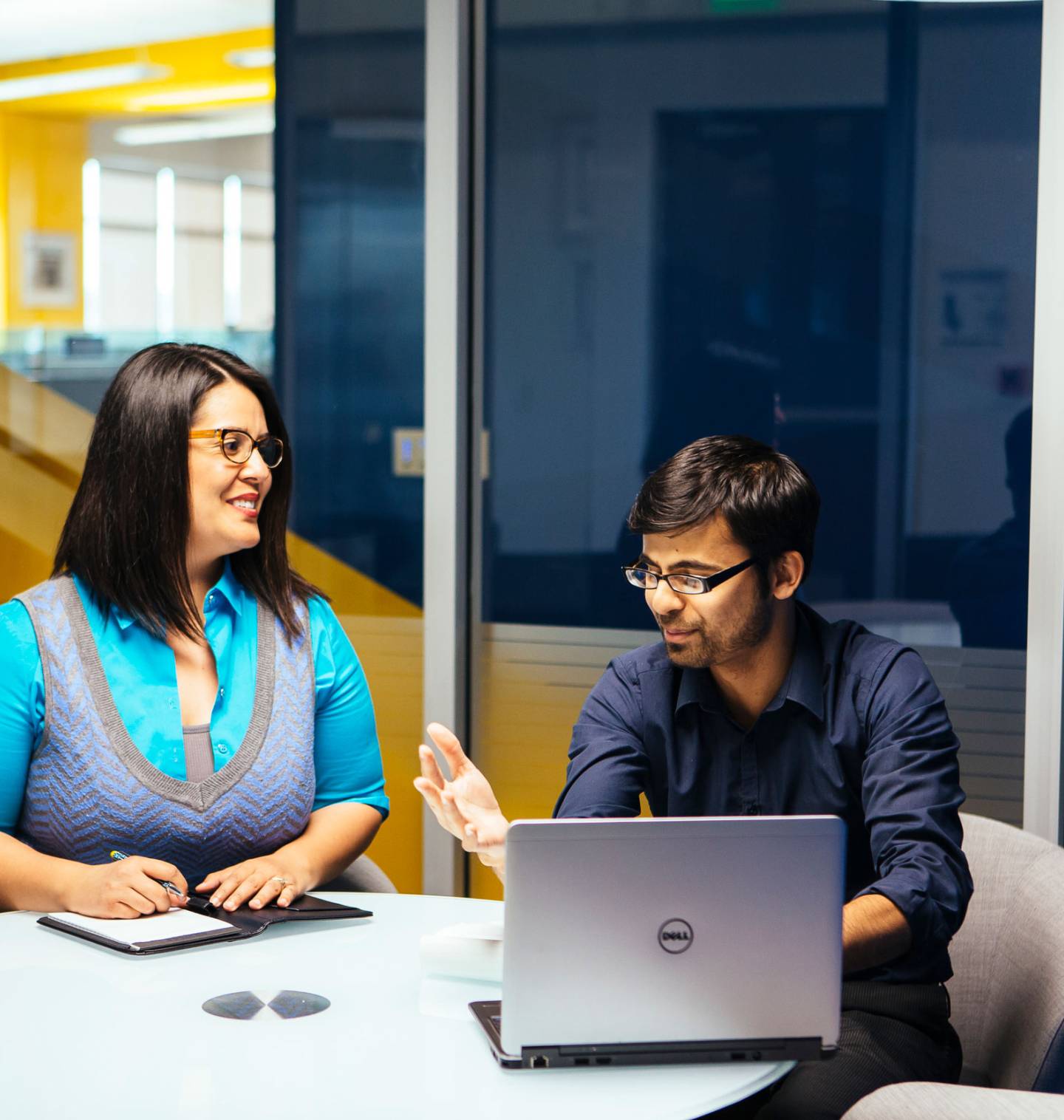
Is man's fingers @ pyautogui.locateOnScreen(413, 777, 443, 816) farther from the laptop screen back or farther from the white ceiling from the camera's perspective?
the white ceiling

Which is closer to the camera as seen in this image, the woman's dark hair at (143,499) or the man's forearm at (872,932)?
the man's forearm at (872,932)

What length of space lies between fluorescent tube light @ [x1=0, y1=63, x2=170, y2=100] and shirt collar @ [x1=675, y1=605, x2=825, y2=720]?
2.57m

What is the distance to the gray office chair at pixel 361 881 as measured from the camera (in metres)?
2.54

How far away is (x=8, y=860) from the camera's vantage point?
2.20 metres

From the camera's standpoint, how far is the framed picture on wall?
3.96 m

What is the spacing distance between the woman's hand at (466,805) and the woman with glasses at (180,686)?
0.42 m

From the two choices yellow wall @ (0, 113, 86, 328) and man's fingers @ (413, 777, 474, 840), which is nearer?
man's fingers @ (413, 777, 474, 840)

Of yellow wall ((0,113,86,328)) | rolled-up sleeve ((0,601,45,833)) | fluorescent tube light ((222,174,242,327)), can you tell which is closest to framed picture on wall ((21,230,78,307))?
yellow wall ((0,113,86,328))

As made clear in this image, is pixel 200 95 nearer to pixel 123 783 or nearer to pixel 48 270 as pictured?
pixel 48 270

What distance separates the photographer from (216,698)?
2.42m

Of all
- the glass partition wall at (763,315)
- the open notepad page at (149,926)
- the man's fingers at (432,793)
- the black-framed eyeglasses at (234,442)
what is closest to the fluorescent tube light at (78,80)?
the glass partition wall at (763,315)

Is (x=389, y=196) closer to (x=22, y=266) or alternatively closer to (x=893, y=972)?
(x=22, y=266)

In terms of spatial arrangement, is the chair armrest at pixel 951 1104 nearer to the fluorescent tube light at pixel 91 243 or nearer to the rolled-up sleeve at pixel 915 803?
the rolled-up sleeve at pixel 915 803

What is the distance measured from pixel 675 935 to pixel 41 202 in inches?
128
